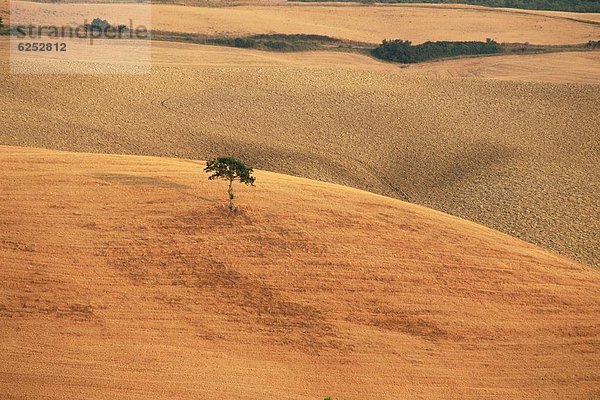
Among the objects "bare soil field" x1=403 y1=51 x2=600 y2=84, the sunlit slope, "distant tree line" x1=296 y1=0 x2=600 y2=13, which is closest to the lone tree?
the sunlit slope

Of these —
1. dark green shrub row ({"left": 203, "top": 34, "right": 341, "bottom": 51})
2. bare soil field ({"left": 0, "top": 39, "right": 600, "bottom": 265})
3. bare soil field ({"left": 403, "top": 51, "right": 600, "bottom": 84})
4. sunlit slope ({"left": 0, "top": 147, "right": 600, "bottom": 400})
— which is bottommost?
sunlit slope ({"left": 0, "top": 147, "right": 600, "bottom": 400})

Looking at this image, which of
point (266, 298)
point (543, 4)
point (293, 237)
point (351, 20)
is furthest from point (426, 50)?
point (266, 298)

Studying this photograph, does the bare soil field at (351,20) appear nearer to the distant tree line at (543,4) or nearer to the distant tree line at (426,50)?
the distant tree line at (426,50)

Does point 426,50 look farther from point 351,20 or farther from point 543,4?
point 543,4

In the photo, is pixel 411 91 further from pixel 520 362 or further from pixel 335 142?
pixel 520 362

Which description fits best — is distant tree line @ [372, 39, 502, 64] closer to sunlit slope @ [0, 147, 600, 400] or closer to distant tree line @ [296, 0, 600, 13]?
distant tree line @ [296, 0, 600, 13]

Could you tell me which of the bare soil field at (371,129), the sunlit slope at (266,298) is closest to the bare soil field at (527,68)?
the bare soil field at (371,129)
